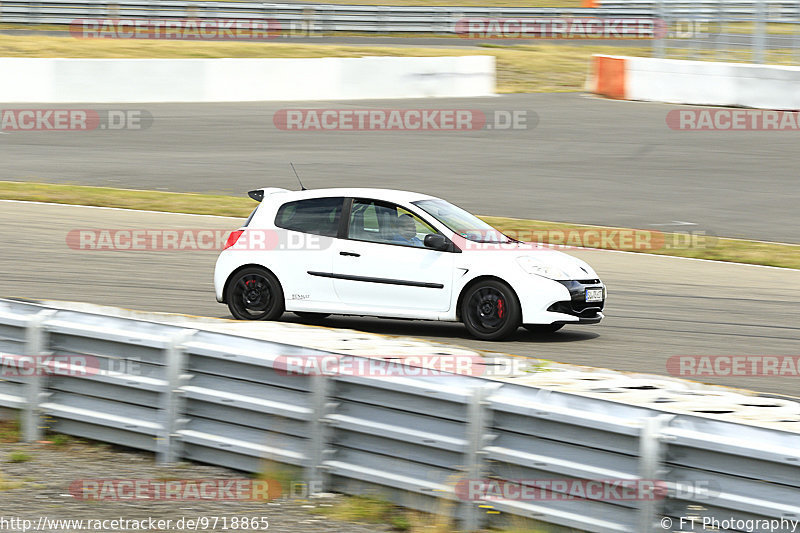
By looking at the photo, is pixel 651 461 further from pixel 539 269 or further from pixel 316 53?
pixel 316 53

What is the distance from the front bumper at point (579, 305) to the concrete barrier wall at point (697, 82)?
51.4ft

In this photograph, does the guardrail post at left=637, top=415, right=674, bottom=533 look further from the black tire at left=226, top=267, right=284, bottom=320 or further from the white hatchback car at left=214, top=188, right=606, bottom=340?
the black tire at left=226, top=267, right=284, bottom=320

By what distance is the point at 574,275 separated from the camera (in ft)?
34.2

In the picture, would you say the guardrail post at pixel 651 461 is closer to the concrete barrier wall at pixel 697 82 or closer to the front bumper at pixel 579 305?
the front bumper at pixel 579 305

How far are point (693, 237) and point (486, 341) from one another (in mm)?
6453

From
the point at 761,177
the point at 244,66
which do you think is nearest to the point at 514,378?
the point at 761,177

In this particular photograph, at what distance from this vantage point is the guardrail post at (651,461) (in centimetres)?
536

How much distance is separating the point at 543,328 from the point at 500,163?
11.1 m

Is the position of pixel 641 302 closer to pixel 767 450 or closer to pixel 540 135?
pixel 767 450

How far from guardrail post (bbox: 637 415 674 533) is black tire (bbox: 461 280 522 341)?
15.1ft

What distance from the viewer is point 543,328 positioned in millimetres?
10570

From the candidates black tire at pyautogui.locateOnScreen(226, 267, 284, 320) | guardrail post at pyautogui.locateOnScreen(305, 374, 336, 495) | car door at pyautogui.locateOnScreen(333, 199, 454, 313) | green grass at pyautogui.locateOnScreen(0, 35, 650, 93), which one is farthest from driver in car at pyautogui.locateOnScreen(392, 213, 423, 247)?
green grass at pyautogui.locateOnScreen(0, 35, 650, 93)

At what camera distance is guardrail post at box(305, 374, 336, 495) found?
6.51 m

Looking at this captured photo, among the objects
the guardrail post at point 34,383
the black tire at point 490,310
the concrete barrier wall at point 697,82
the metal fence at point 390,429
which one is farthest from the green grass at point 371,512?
the concrete barrier wall at point 697,82
